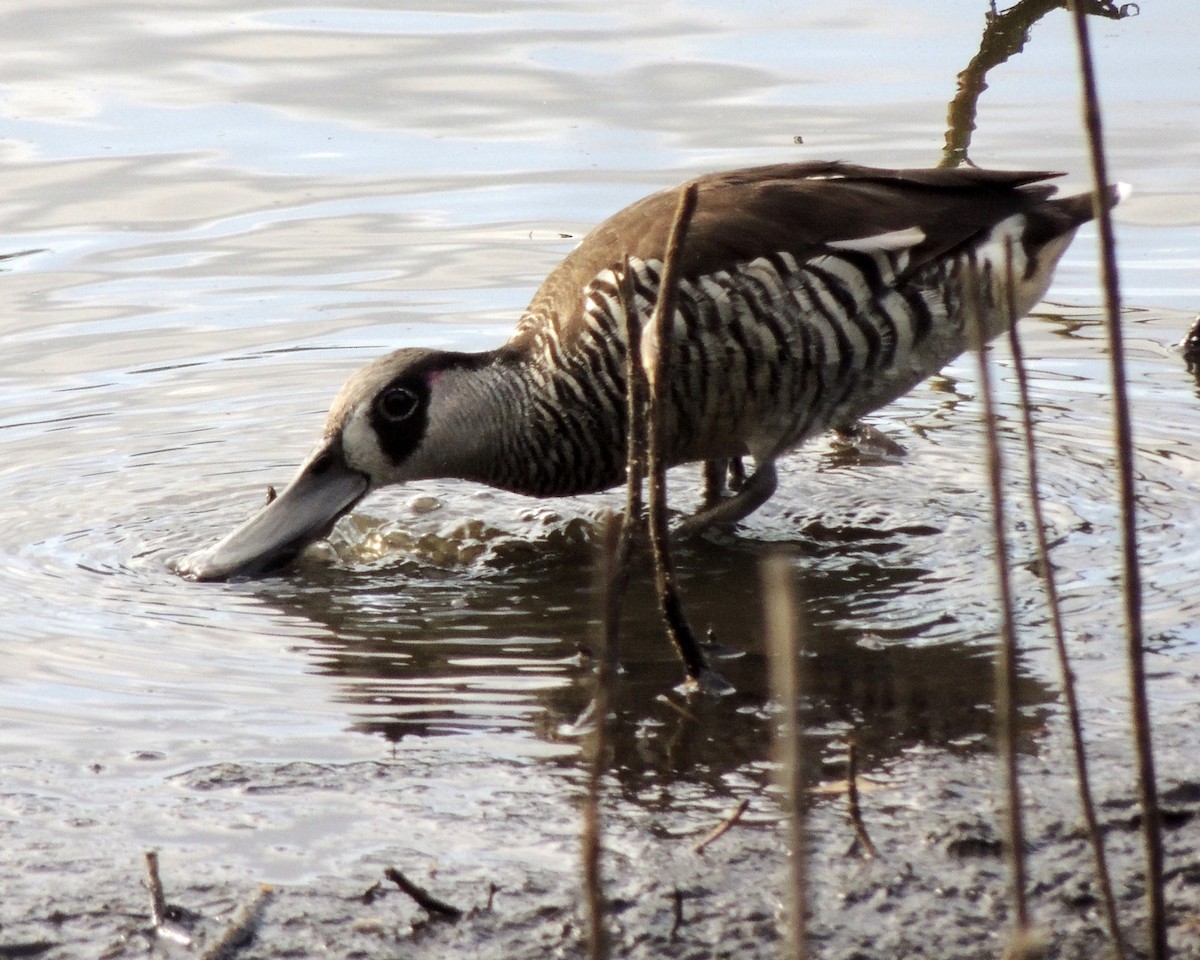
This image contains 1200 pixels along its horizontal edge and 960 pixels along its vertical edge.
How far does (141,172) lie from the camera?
10641mm

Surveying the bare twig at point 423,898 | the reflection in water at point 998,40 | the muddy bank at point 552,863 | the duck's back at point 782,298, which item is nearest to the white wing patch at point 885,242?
the duck's back at point 782,298

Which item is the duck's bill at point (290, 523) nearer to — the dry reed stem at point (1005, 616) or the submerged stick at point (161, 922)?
the submerged stick at point (161, 922)

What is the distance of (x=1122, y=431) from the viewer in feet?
7.49

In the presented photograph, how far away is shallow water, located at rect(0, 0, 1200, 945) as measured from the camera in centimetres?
470

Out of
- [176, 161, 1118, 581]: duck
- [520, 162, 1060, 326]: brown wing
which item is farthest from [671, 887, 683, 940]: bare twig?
[520, 162, 1060, 326]: brown wing

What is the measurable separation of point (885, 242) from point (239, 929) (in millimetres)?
3676

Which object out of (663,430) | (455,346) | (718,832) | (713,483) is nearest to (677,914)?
(718,832)

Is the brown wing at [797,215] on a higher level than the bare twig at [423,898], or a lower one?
higher

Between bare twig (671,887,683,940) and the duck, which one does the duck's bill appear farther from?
bare twig (671,887,683,940)

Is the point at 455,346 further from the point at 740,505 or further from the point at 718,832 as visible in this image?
the point at 718,832

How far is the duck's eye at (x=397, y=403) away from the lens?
6.38 metres

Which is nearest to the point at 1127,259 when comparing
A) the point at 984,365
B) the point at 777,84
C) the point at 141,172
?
the point at 777,84

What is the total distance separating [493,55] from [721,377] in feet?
22.0

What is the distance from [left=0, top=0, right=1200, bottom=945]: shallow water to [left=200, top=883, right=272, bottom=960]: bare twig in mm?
253
